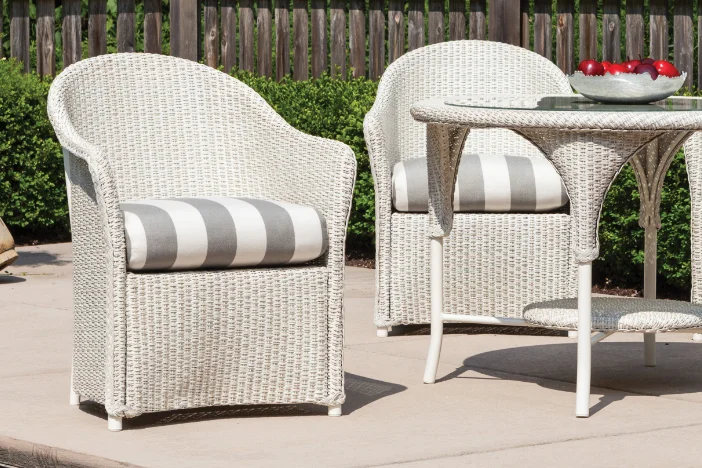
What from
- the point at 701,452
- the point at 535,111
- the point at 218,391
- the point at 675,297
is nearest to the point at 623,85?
the point at 535,111

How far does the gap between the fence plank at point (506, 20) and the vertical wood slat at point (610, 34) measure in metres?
0.45

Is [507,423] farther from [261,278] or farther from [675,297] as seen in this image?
[675,297]

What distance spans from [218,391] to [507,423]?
2.52 feet

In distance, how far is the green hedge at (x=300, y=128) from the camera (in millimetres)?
6043

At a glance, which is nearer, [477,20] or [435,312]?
[435,312]

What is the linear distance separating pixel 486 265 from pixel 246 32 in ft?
11.1

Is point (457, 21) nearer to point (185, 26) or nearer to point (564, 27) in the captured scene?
point (564, 27)

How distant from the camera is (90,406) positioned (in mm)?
3953

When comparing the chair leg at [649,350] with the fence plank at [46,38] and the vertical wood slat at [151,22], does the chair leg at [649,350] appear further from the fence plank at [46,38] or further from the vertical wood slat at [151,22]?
the fence plank at [46,38]

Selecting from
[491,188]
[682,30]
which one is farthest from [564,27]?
[491,188]

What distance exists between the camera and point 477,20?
766cm

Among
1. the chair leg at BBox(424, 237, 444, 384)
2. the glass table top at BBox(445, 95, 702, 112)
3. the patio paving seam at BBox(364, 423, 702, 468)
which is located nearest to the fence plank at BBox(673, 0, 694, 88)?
the glass table top at BBox(445, 95, 702, 112)

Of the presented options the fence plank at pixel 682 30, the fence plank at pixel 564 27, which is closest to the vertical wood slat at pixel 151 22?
the fence plank at pixel 564 27

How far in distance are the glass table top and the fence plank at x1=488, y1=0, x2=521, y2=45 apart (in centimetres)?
280
